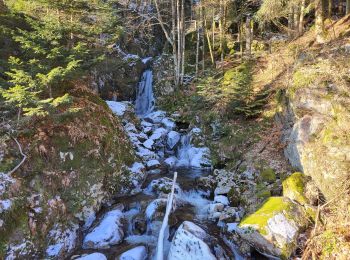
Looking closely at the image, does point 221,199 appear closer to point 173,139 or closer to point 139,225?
point 139,225

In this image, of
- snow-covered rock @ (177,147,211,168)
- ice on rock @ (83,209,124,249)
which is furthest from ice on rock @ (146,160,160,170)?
ice on rock @ (83,209,124,249)

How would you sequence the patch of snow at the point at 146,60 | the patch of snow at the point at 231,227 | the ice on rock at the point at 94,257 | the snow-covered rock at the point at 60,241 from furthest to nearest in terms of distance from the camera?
the patch of snow at the point at 146,60, the patch of snow at the point at 231,227, the snow-covered rock at the point at 60,241, the ice on rock at the point at 94,257

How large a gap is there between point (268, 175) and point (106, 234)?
5.31 m

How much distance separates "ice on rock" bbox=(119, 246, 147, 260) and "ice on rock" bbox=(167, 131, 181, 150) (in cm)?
704

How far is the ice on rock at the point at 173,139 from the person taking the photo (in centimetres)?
1367

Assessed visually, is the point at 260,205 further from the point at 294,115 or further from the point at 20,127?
the point at 20,127

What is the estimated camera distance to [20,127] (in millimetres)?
8070

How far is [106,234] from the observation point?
736 cm

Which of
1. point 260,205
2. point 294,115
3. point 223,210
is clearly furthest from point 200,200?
point 294,115

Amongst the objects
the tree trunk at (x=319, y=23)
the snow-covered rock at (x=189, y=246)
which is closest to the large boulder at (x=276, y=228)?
the snow-covered rock at (x=189, y=246)

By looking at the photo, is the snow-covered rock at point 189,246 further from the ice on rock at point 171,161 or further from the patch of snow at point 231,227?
Result: the ice on rock at point 171,161

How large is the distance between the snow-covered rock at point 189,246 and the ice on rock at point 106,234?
159 cm

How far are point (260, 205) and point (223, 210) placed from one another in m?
1.19

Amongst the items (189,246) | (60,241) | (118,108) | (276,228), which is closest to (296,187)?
(276,228)
